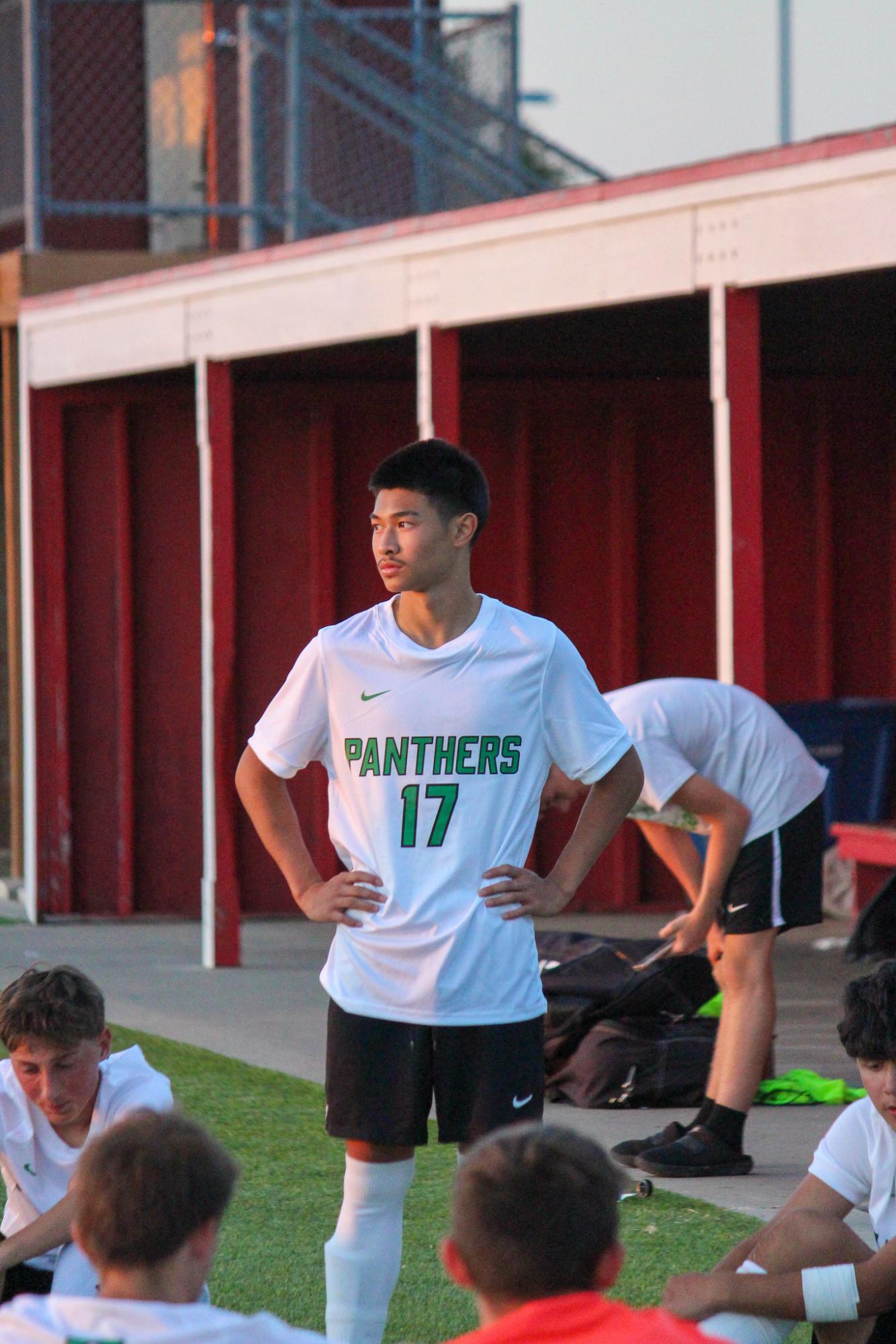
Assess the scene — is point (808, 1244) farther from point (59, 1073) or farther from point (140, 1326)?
point (140, 1326)

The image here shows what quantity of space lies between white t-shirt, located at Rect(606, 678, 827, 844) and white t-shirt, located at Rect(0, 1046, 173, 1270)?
214 centimetres

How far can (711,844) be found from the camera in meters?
5.16

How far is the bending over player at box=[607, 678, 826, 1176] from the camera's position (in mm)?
5145

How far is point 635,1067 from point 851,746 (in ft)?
15.2

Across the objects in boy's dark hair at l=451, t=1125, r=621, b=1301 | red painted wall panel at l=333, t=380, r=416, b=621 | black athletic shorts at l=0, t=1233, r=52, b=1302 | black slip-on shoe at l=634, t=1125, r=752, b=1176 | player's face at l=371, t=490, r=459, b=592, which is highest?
red painted wall panel at l=333, t=380, r=416, b=621

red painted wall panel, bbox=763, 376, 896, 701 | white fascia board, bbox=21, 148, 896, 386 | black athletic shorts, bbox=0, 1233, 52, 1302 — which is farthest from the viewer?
red painted wall panel, bbox=763, 376, 896, 701

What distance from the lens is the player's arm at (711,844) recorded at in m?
5.09

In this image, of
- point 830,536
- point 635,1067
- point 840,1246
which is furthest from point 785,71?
point 840,1246

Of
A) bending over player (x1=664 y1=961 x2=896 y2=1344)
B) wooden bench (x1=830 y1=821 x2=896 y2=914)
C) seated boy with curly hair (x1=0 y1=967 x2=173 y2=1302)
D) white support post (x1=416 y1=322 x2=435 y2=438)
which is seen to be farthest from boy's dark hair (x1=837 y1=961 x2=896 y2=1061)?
wooden bench (x1=830 y1=821 x2=896 y2=914)

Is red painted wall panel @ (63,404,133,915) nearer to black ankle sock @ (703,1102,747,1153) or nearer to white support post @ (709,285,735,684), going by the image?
white support post @ (709,285,735,684)

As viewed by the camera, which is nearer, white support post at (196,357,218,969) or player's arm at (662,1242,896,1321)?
player's arm at (662,1242,896,1321)

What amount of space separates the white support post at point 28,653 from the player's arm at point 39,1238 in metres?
7.44

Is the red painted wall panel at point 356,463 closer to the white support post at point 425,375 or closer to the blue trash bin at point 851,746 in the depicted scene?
the blue trash bin at point 851,746

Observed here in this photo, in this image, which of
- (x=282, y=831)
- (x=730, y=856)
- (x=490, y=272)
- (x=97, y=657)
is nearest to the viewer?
(x=282, y=831)
